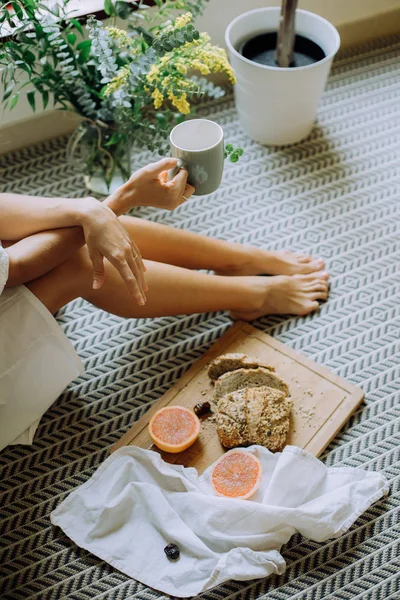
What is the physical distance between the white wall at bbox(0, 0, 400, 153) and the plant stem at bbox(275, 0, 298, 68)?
39 cm

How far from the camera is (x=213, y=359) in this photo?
1857 mm

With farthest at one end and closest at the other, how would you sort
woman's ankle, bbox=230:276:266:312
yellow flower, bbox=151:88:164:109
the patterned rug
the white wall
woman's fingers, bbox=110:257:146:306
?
1. the white wall
2. woman's ankle, bbox=230:276:266:312
3. yellow flower, bbox=151:88:164:109
4. the patterned rug
5. woman's fingers, bbox=110:257:146:306

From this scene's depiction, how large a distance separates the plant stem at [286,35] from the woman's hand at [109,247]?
0.99 metres

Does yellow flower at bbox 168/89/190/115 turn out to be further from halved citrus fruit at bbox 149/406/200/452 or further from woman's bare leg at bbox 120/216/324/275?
halved citrus fruit at bbox 149/406/200/452

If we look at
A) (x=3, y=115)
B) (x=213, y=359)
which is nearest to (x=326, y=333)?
(x=213, y=359)

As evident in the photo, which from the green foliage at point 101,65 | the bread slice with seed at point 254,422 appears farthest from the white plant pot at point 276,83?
the bread slice with seed at point 254,422

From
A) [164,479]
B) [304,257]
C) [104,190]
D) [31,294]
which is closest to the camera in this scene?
[31,294]

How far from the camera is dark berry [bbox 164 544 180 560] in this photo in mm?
1506

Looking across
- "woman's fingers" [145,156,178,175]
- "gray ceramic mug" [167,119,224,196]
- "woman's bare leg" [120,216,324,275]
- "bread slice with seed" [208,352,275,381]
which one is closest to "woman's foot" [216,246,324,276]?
"woman's bare leg" [120,216,324,275]

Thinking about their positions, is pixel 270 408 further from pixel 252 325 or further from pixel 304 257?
pixel 304 257

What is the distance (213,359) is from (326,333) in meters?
0.33

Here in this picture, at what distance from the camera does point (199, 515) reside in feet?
5.07

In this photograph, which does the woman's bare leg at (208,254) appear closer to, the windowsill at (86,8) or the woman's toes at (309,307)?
the woman's toes at (309,307)

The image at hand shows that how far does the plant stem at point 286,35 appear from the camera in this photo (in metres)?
2.08
